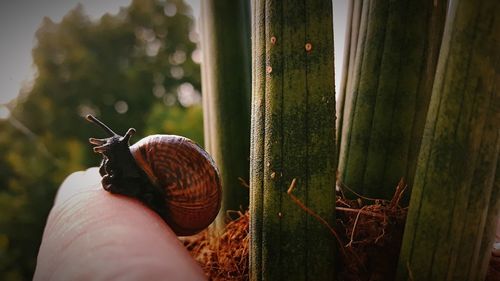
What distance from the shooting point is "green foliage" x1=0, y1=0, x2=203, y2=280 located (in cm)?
661

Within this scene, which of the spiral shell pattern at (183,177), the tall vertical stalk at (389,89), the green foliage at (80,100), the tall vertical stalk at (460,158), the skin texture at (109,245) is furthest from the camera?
the green foliage at (80,100)

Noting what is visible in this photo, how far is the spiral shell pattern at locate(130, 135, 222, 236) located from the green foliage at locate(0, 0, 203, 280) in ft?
20.3

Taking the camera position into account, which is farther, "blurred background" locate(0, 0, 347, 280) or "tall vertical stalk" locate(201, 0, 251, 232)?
"blurred background" locate(0, 0, 347, 280)

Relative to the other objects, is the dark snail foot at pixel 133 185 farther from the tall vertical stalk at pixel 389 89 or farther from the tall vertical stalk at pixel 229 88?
the tall vertical stalk at pixel 389 89

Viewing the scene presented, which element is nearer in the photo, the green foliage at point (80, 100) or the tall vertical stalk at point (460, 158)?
→ the tall vertical stalk at point (460, 158)

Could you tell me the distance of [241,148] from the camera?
1.34m

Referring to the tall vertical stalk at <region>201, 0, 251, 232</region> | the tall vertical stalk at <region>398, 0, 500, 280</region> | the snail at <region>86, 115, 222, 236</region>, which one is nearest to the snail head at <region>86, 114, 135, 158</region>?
the snail at <region>86, 115, 222, 236</region>

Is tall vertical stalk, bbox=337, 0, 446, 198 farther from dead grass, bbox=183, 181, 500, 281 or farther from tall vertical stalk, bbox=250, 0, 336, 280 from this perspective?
tall vertical stalk, bbox=250, 0, 336, 280

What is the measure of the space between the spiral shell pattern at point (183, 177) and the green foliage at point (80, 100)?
620 centimetres

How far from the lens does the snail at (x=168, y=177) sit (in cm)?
124

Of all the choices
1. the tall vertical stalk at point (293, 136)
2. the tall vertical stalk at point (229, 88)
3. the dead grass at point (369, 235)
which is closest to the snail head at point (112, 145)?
the tall vertical stalk at point (229, 88)

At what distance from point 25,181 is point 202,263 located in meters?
6.67

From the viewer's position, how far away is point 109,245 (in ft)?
3.02

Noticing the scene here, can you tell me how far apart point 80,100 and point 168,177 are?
8913mm
